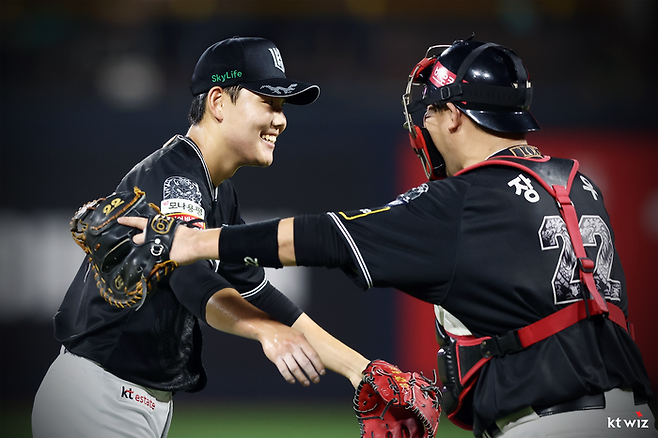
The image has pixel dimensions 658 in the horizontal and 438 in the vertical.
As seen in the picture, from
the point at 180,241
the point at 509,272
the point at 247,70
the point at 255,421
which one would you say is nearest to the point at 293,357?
the point at 180,241

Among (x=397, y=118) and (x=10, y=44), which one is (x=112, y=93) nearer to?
(x=10, y=44)

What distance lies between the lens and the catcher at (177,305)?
107 inches

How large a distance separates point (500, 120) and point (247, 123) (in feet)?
4.48

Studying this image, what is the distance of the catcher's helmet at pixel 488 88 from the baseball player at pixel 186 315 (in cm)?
91

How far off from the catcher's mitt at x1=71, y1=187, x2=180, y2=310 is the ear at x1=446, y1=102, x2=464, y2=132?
4.09 feet

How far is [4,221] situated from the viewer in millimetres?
8344

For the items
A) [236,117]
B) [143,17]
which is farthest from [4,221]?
[236,117]

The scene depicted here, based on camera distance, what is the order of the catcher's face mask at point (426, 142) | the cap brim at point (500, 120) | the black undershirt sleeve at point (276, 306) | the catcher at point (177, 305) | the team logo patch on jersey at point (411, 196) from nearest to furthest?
1. the team logo patch on jersey at point (411, 196)
2. the catcher at point (177, 305)
3. the cap brim at point (500, 120)
4. the catcher's face mask at point (426, 142)
5. the black undershirt sleeve at point (276, 306)

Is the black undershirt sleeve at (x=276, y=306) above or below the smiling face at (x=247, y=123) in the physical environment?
below

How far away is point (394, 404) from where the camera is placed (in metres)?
2.93

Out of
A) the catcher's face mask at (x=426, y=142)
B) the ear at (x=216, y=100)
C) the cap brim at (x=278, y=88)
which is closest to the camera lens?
the catcher's face mask at (x=426, y=142)

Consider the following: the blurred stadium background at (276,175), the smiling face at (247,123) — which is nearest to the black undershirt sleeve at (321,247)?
the smiling face at (247,123)

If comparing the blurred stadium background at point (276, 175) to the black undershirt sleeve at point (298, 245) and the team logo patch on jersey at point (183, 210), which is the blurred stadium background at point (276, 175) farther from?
the black undershirt sleeve at point (298, 245)

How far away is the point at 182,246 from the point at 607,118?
7.43 m
